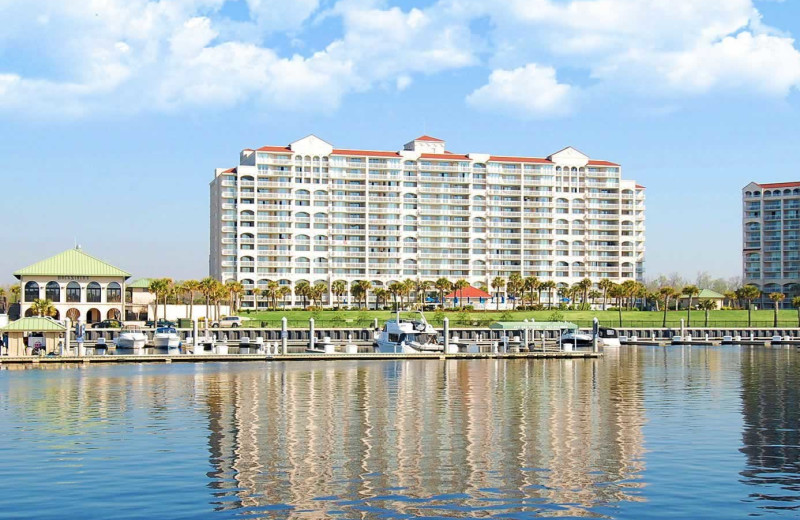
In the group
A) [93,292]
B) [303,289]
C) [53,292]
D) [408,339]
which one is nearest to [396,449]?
[408,339]

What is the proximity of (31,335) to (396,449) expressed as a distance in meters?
63.0

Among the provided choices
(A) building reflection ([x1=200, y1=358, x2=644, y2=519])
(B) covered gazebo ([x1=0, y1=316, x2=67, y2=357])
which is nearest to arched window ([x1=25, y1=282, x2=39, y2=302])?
(B) covered gazebo ([x1=0, y1=316, x2=67, y2=357])

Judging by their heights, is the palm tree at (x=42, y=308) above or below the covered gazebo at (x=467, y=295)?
below

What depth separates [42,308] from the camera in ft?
422

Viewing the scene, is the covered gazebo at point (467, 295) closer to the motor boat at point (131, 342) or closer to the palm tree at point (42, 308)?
the palm tree at point (42, 308)

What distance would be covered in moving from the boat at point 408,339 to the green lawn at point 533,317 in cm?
5399

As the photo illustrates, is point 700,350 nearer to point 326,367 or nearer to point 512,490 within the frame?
point 326,367

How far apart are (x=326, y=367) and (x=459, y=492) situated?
5701 cm

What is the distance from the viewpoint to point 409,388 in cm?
6481

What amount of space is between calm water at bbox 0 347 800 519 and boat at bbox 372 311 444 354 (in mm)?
32938

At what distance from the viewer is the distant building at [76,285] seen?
14038cm

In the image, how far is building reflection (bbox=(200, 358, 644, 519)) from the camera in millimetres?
29141

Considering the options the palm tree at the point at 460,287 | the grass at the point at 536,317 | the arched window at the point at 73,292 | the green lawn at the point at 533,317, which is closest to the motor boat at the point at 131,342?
the arched window at the point at 73,292

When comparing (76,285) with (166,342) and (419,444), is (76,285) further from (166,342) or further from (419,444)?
(419,444)
